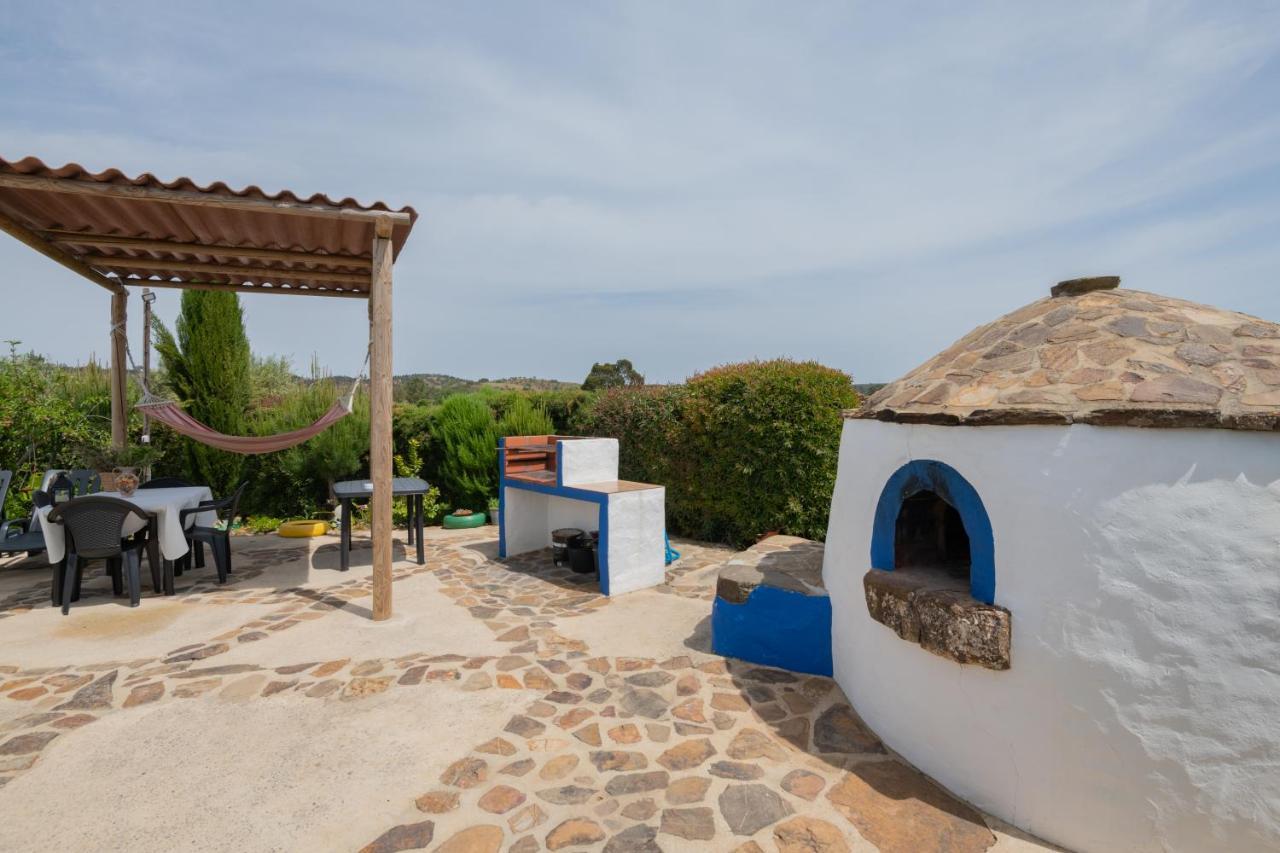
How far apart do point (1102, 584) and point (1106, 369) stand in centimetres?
104

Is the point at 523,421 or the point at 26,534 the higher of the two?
the point at 523,421

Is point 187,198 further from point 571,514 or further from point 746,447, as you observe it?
point 746,447

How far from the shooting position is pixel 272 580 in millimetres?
6965

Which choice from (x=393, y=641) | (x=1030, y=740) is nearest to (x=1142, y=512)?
(x=1030, y=740)

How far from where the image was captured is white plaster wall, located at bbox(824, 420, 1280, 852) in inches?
92.3

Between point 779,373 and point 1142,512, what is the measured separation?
5.90 m

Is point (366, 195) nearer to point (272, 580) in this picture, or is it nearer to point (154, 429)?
point (272, 580)

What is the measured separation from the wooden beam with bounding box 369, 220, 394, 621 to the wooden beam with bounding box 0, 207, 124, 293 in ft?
12.1

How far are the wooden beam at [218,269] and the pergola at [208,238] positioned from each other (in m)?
0.01

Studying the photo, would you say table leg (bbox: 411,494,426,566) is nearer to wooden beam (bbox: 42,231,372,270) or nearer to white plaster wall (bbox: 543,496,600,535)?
white plaster wall (bbox: 543,496,600,535)

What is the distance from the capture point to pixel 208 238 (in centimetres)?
648

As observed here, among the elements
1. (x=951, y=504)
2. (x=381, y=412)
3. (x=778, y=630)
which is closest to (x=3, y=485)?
(x=381, y=412)

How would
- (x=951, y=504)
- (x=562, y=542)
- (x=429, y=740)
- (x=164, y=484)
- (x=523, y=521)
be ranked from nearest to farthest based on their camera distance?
(x=951, y=504) < (x=429, y=740) < (x=562, y=542) < (x=164, y=484) < (x=523, y=521)

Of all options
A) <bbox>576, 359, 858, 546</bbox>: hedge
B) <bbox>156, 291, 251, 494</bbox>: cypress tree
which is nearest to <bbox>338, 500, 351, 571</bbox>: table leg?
<bbox>156, 291, 251, 494</bbox>: cypress tree
